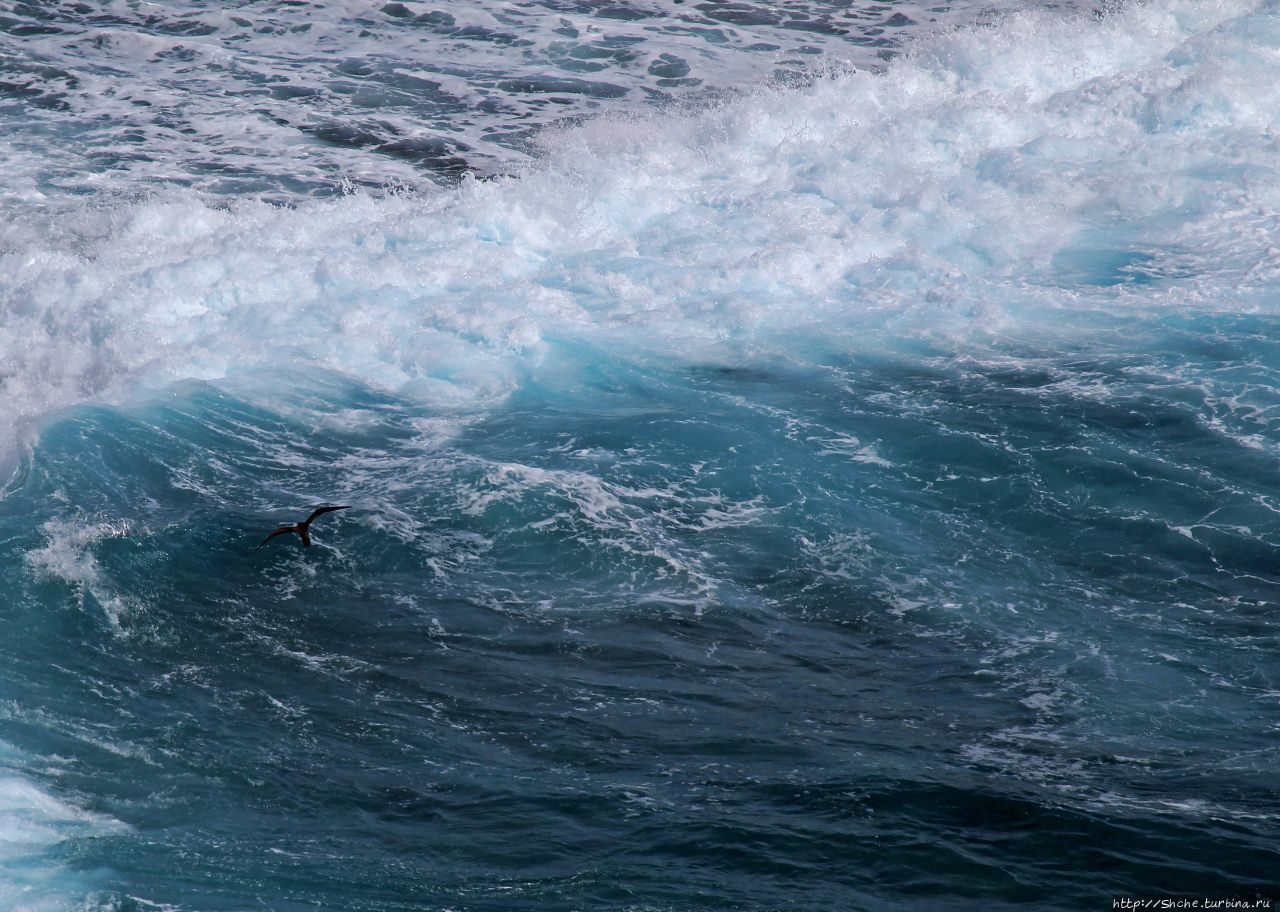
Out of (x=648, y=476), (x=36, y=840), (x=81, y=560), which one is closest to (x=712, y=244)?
(x=648, y=476)

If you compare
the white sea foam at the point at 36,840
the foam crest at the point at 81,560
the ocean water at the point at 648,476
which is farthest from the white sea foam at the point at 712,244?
the white sea foam at the point at 36,840

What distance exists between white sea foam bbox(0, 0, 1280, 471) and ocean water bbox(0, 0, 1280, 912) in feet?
0.26

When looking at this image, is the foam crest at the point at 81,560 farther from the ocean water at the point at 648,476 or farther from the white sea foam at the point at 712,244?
the white sea foam at the point at 712,244

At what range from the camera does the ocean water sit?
7.94 metres

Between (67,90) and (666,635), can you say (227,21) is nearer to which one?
(67,90)

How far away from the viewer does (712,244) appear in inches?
661

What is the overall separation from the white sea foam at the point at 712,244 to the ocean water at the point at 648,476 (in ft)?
0.26

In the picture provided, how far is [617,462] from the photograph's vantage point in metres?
12.6

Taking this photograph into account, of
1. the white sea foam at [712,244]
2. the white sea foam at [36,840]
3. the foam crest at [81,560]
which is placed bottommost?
the white sea foam at [36,840]

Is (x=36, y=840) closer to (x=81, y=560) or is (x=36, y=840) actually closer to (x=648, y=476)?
(x=81, y=560)

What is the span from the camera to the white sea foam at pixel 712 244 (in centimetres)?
1474

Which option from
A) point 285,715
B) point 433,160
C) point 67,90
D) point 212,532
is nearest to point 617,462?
point 212,532

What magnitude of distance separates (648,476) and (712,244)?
212 inches

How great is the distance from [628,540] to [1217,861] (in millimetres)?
5313
